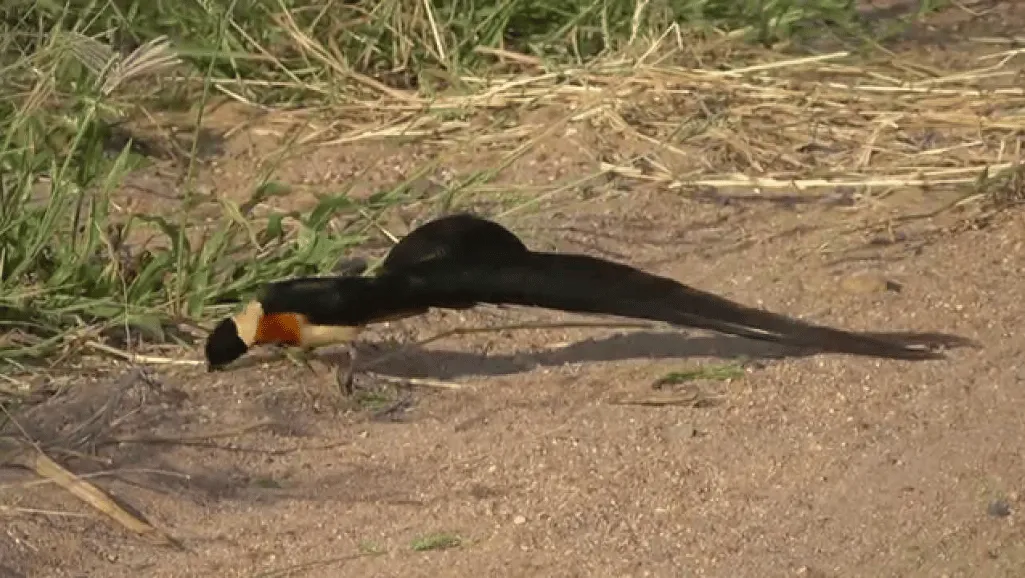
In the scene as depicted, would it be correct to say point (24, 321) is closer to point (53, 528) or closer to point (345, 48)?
point (53, 528)

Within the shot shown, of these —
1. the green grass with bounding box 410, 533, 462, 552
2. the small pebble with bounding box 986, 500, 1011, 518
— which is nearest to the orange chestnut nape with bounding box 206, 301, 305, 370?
the green grass with bounding box 410, 533, 462, 552

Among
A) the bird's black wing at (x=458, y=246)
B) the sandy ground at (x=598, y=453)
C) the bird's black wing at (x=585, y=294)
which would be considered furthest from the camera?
the bird's black wing at (x=458, y=246)

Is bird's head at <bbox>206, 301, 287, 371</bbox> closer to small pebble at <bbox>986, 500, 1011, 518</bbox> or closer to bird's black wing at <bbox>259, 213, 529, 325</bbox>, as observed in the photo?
bird's black wing at <bbox>259, 213, 529, 325</bbox>

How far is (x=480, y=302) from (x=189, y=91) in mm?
1768

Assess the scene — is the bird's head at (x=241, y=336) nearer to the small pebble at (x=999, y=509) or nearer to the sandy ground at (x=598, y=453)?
the sandy ground at (x=598, y=453)

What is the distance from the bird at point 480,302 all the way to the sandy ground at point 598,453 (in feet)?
0.34

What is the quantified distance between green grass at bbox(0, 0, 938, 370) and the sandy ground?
8.1 inches

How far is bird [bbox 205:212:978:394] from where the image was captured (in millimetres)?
3459

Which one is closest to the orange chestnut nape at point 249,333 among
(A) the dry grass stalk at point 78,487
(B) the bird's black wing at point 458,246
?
(B) the bird's black wing at point 458,246

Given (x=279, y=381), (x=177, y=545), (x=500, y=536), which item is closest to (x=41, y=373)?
(x=279, y=381)

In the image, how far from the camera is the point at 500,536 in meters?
3.01

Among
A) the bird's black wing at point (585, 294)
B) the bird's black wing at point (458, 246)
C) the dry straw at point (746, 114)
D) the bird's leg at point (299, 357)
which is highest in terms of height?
the bird's black wing at point (458, 246)

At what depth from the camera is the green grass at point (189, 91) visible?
3.74 m

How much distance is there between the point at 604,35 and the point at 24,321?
1.94 meters
